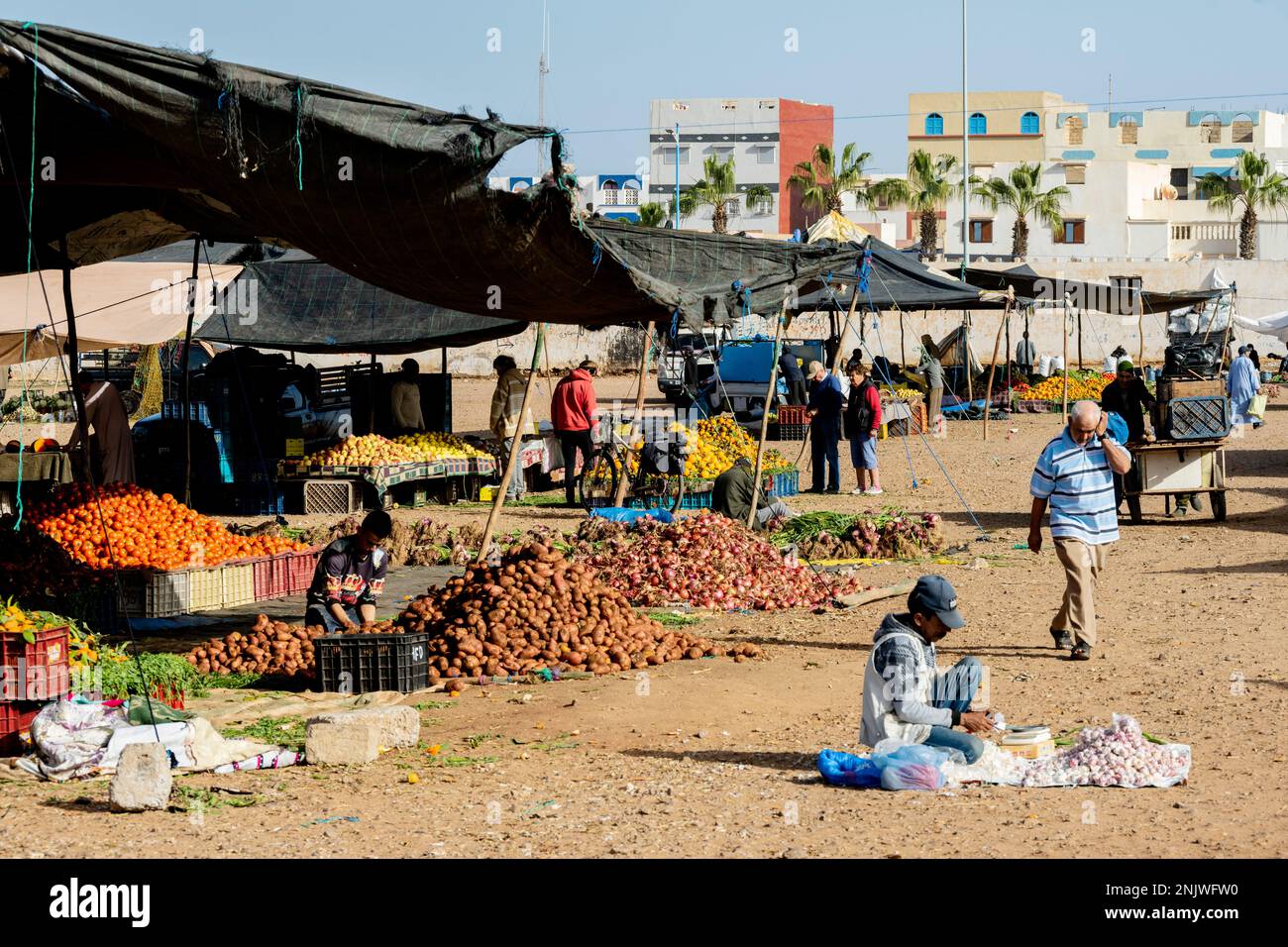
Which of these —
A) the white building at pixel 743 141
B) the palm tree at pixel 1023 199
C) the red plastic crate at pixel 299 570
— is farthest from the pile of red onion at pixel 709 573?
the white building at pixel 743 141

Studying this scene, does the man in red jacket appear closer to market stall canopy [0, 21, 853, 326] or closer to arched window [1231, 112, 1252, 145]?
market stall canopy [0, 21, 853, 326]

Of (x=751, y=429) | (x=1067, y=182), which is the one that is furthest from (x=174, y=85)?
(x=1067, y=182)

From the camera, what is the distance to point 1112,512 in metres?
10.4

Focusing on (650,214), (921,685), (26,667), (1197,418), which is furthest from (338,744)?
(650,214)

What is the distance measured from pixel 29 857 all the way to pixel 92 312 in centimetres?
1327

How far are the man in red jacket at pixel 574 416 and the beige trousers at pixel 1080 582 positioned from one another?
8.99m

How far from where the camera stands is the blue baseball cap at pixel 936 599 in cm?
703

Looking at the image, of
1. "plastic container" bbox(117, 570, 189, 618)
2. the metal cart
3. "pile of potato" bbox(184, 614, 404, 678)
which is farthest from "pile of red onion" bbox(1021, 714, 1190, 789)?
the metal cart

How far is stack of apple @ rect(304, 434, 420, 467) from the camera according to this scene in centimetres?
1844

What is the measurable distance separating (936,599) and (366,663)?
13.2ft

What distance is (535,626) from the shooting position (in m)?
10.3

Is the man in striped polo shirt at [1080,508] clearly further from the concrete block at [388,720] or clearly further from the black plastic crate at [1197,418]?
the black plastic crate at [1197,418]

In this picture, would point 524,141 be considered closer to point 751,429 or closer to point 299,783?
point 299,783

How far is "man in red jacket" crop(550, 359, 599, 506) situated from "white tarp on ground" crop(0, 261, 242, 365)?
14.9 feet
